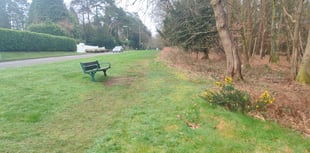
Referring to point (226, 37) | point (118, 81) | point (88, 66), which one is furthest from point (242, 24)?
point (88, 66)

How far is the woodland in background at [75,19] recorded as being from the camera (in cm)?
4312

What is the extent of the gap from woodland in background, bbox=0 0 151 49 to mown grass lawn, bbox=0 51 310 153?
34.4 meters

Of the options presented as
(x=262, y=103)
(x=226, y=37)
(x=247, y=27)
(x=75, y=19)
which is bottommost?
(x=262, y=103)

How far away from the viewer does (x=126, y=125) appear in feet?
13.1

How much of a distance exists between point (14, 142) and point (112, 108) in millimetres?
2066

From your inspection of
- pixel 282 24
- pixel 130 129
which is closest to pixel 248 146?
pixel 130 129

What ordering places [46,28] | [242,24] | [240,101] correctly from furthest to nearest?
[46,28] → [242,24] → [240,101]

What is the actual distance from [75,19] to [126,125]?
1896 inches

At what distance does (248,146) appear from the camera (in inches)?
138

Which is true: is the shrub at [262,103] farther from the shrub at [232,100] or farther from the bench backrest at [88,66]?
the bench backrest at [88,66]

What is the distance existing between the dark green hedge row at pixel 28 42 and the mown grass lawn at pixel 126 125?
19.2m

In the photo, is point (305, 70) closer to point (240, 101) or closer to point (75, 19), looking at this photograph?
point (240, 101)

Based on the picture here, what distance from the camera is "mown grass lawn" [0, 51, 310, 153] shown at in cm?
333

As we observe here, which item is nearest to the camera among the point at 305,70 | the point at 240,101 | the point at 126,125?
the point at 126,125
